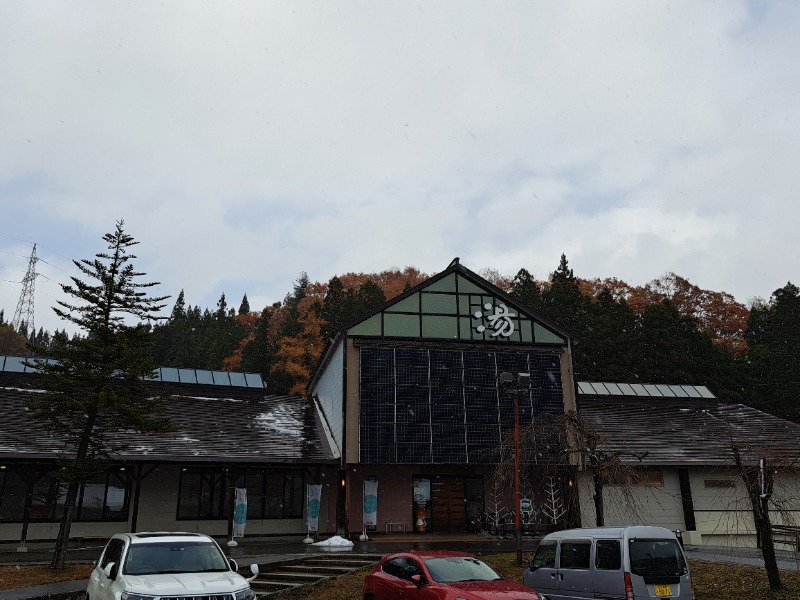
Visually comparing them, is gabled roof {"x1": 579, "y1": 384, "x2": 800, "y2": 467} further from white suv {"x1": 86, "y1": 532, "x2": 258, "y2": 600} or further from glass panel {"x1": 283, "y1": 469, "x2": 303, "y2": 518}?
white suv {"x1": 86, "y1": 532, "x2": 258, "y2": 600}

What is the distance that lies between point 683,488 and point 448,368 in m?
11.9

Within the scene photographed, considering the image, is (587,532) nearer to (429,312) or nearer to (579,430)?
(579,430)

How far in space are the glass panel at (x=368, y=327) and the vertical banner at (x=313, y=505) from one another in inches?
265

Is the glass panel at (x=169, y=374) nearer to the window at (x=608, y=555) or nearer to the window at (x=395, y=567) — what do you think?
the window at (x=395, y=567)

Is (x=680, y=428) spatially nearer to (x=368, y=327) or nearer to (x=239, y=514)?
(x=368, y=327)

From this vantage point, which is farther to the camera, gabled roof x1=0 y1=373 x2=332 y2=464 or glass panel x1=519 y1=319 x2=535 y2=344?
glass panel x1=519 y1=319 x2=535 y2=344

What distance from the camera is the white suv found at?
351 inches

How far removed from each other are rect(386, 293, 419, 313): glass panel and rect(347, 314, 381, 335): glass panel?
0.77 m

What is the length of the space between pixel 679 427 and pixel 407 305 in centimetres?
1553

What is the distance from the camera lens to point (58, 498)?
23.8m

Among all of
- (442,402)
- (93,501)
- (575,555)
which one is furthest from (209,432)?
(575,555)

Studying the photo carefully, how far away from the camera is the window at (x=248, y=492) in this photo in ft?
83.4

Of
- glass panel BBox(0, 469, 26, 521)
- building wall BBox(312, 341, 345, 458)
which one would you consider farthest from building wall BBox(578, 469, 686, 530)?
glass panel BBox(0, 469, 26, 521)

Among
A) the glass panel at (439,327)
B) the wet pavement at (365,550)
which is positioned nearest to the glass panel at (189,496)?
the wet pavement at (365,550)
